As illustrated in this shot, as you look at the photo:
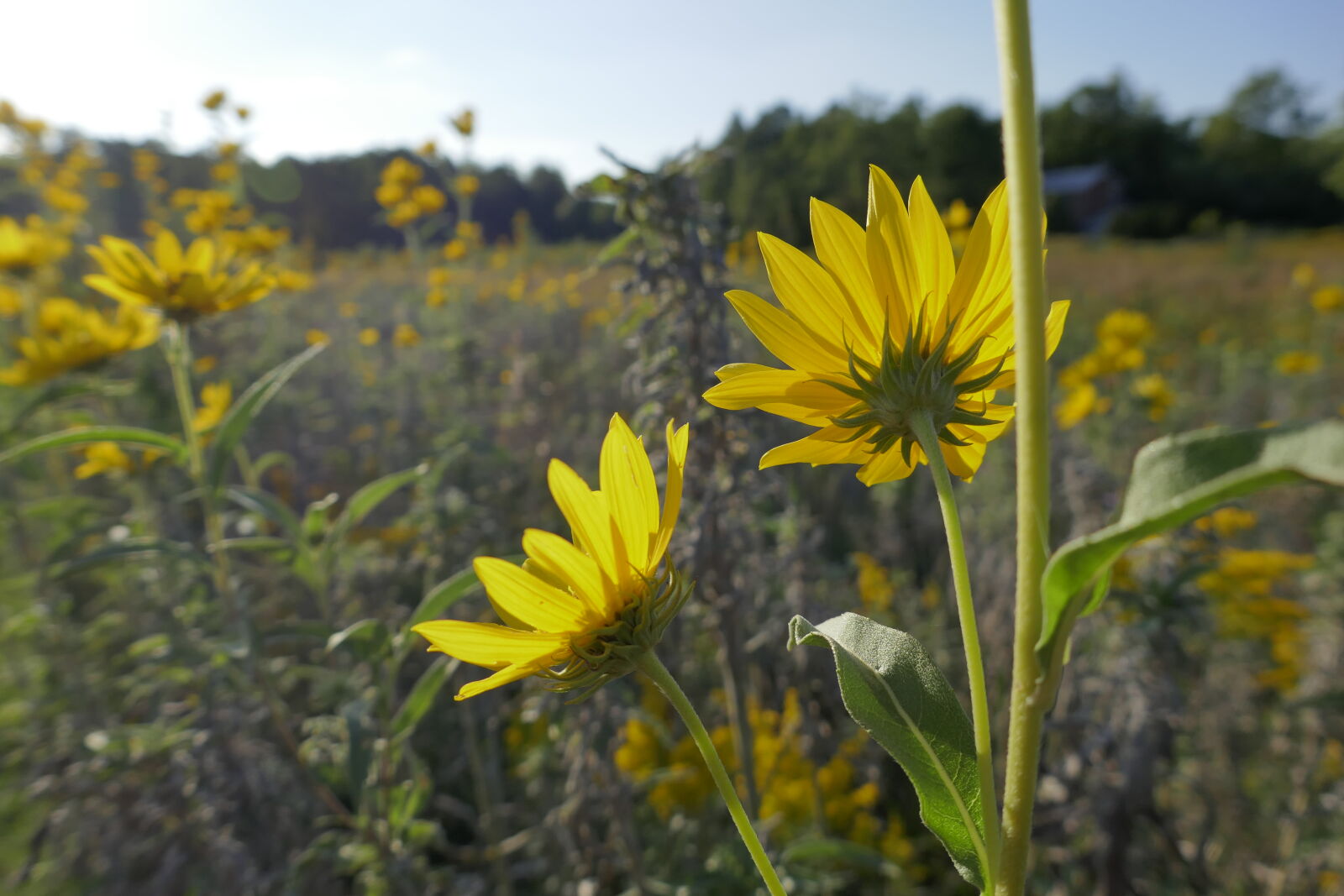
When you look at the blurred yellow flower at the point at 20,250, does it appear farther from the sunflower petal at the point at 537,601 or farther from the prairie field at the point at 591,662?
the sunflower petal at the point at 537,601

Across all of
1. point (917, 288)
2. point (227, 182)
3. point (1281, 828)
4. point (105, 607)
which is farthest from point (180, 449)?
point (227, 182)

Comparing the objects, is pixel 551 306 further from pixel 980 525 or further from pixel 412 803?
pixel 412 803

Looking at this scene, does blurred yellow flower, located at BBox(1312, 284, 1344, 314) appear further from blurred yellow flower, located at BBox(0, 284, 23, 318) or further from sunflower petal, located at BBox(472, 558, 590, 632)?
blurred yellow flower, located at BBox(0, 284, 23, 318)

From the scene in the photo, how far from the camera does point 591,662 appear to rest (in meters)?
0.54

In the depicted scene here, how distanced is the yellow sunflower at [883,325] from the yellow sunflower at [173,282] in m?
1.29

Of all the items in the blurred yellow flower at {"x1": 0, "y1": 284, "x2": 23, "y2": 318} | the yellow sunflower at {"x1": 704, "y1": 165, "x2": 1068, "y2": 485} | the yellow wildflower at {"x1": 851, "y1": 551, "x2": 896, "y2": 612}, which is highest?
the blurred yellow flower at {"x1": 0, "y1": 284, "x2": 23, "y2": 318}

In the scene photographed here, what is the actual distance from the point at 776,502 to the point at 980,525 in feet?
5.22

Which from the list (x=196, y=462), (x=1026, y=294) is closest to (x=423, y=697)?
(x=196, y=462)

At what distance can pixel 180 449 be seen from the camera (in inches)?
48.3

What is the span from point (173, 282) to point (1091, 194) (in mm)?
32075

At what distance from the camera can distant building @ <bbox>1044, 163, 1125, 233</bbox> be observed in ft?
88.4

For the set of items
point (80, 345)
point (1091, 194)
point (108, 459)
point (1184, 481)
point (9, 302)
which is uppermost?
point (1091, 194)

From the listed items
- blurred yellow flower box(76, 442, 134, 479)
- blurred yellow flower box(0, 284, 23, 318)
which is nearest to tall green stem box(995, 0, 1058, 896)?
blurred yellow flower box(76, 442, 134, 479)

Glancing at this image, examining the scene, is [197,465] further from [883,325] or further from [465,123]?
[465,123]
